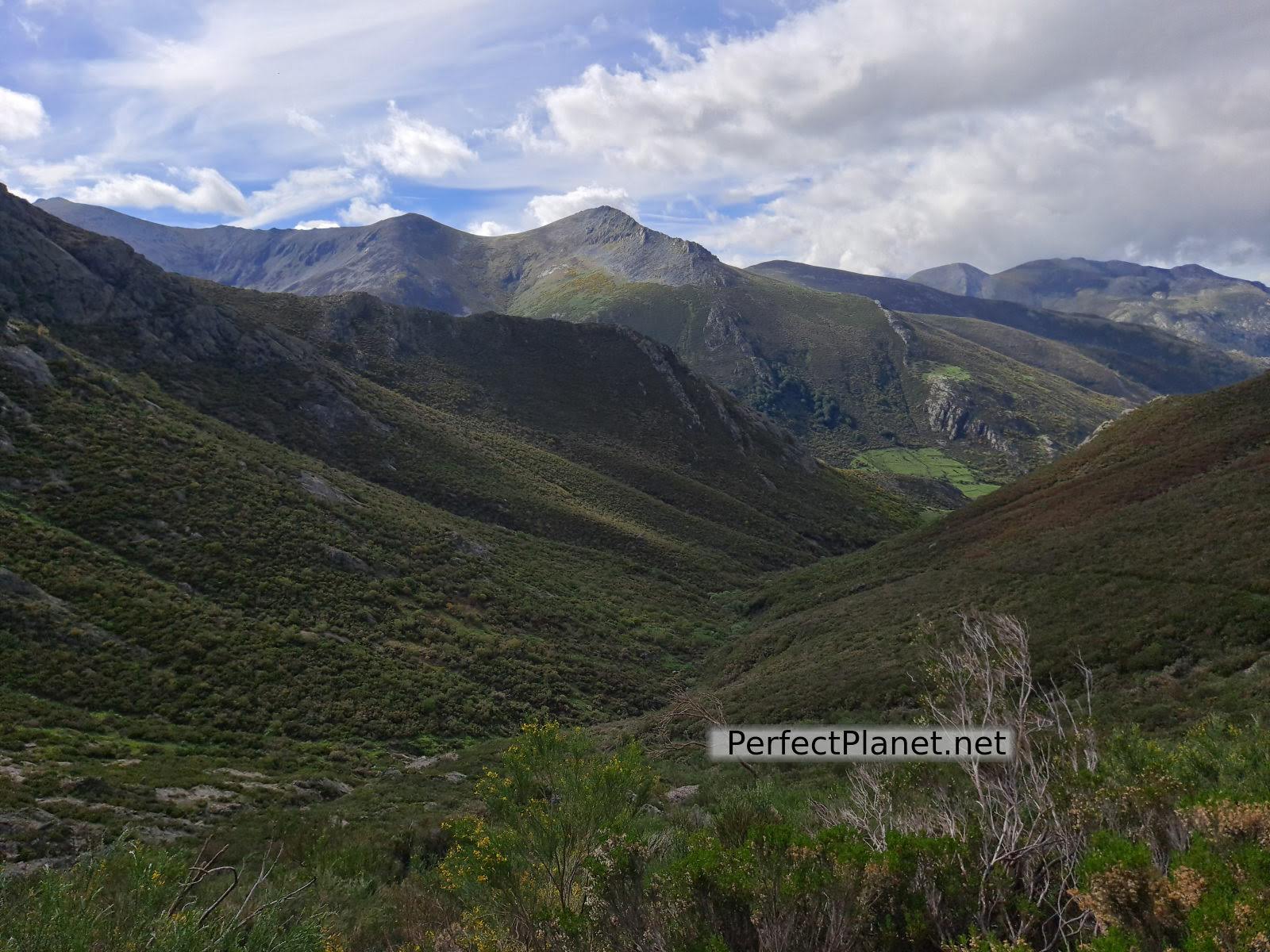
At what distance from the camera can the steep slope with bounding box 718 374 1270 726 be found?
18.1 meters

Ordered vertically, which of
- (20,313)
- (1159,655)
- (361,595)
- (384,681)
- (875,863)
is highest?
(20,313)

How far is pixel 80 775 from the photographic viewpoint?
17359 mm

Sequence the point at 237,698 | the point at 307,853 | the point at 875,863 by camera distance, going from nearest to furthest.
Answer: the point at 875,863 → the point at 307,853 → the point at 237,698

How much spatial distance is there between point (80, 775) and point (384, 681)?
14704 millimetres

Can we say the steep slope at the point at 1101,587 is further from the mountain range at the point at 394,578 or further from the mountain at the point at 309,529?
the mountain at the point at 309,529

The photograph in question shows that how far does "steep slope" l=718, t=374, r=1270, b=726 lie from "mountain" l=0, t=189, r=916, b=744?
11889 millimetres

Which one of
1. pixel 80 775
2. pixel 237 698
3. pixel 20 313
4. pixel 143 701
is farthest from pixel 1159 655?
pixel 20 313

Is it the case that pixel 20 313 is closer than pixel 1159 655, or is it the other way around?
pixel 1159 655

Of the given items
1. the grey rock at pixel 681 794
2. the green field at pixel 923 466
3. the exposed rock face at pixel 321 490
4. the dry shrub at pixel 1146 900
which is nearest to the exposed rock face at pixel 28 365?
the exposed rock face at pixel 321 490

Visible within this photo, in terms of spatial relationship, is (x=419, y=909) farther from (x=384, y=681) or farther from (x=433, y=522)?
(x=433, y=522)

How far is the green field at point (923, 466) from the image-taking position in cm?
16650

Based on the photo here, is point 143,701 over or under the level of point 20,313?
under

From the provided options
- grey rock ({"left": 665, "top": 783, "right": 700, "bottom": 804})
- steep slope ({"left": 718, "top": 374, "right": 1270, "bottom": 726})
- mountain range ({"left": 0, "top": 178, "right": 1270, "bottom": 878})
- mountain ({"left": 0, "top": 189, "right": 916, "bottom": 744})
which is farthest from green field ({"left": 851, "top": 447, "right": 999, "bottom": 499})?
grey rock ({"left": 665, "top": 783, "right": 700, "bottom": 804})

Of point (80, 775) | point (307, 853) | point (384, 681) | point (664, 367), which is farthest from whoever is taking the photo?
point (664, 367)
